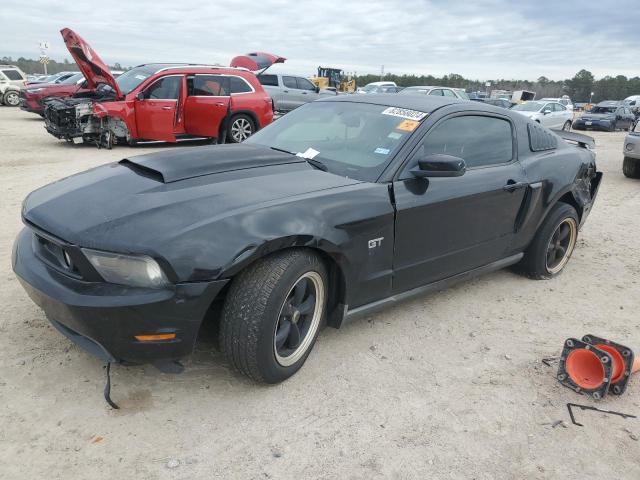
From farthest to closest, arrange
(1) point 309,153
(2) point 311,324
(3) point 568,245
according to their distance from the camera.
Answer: (3) point 568,245, (1) point 309,153, (2) point 311,324

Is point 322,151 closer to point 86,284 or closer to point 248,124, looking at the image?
point 86,284

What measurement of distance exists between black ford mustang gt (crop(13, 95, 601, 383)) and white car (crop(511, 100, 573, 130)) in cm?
1638

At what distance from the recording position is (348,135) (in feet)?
11.4

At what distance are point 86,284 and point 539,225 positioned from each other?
3.53 metres

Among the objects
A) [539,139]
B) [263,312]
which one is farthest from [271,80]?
A: [263,312]

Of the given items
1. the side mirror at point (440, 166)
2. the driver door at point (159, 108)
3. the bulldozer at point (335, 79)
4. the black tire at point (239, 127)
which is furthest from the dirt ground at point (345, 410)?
the bulldozer at point (335, 79)

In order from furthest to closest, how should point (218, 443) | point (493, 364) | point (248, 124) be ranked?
point (248, 124), point (493, 364), point (218, 443)

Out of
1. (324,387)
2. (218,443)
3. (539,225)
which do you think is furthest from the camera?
(539,225)

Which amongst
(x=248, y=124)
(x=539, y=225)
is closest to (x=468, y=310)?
(x=539, y=225)

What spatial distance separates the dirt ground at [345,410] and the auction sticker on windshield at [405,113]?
1.39 m

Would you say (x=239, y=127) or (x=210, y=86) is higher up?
(x=210, y=86)

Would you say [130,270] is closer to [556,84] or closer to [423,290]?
[423,290]

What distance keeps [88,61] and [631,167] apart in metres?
11.0

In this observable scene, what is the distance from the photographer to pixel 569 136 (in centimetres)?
523
